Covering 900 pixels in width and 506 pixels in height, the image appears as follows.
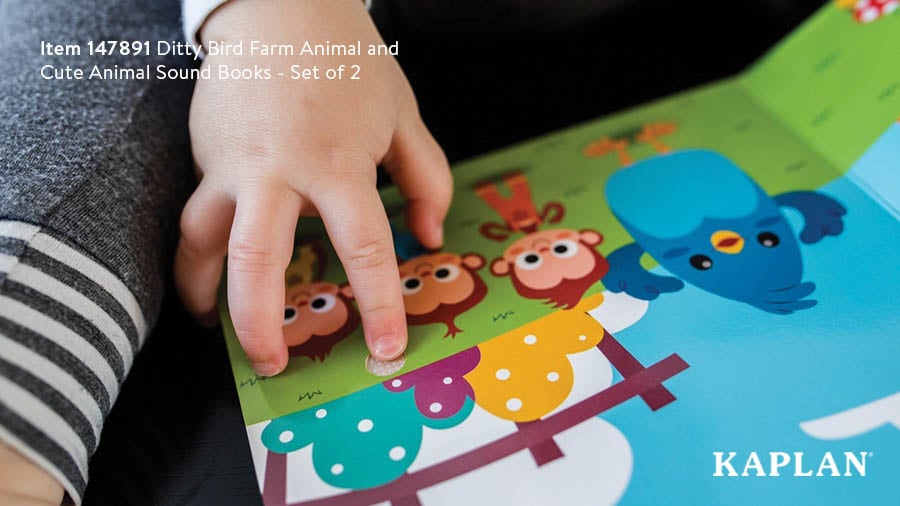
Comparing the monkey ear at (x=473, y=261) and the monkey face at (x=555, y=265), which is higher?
the monkey face at (x=555, y=265)

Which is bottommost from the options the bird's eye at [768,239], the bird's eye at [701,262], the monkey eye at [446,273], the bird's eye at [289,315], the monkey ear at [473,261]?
the bird's eye at [289,315]

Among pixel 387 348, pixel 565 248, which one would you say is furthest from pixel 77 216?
pixel 565 248

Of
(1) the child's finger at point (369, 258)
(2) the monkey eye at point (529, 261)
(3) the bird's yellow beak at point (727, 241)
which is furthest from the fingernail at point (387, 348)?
(3) the bird's yellow beak at point (727, 241)

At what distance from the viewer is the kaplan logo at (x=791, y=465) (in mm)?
353

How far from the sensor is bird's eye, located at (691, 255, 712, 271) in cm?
46

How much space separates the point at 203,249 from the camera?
46 cm

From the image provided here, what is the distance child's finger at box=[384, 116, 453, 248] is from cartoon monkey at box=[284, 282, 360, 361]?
0.07 m

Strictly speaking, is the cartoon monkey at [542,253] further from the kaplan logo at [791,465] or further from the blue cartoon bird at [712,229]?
the kaplan logo at [791,465]

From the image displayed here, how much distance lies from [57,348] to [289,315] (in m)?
0.14

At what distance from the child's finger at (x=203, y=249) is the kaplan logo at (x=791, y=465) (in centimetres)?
30

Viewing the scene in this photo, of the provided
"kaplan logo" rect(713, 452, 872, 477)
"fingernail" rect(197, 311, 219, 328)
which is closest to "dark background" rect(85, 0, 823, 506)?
"fingernail" rect(197, 311, 219, 328)

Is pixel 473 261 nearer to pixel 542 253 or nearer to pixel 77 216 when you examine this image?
pixel 542 253

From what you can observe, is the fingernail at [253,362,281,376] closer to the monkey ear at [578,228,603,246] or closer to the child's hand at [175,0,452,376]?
the child's hand at [175,0,452,376]

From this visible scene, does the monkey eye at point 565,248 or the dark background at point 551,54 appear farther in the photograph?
the dark background at point 551,54
